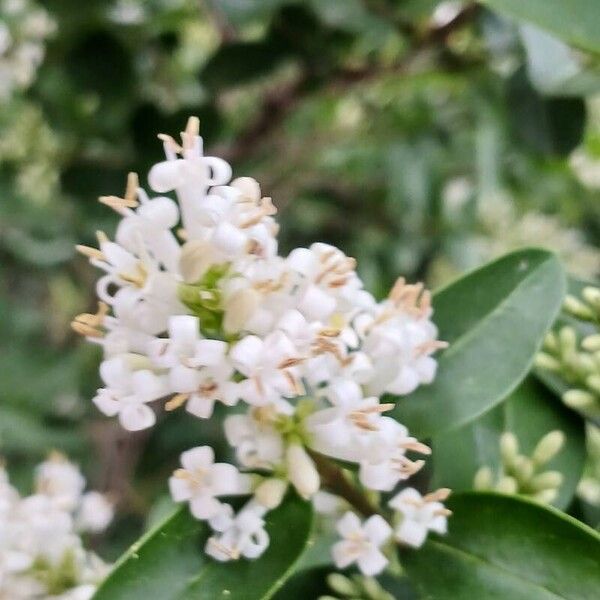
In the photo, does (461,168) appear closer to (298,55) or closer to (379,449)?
(298,55)

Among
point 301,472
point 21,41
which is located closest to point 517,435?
point 301,472

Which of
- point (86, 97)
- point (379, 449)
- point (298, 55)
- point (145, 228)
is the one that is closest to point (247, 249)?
point (145, 228)

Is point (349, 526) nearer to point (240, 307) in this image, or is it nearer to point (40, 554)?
point (240, 307)

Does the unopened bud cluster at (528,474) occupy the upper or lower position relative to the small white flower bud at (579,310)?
lower

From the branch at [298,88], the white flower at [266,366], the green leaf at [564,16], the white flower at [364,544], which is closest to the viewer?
the white flower at [266,366]

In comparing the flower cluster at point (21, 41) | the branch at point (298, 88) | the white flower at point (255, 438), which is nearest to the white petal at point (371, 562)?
the white flower at point (255, 438)

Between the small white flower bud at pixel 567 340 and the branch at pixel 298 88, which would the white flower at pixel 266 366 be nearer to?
the small white flower bud at pixel 567 340

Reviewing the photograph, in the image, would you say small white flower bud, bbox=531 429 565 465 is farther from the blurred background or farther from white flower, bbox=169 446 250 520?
the blurred background
